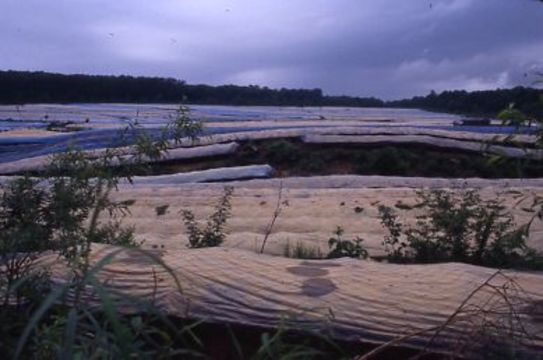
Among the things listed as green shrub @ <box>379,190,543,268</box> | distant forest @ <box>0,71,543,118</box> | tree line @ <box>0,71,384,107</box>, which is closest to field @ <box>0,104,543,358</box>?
green shrub @ <box>379,190,543,268</box>

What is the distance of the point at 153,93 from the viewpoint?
18016mm

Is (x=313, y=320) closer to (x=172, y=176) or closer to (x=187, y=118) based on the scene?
(x=187, y=118)

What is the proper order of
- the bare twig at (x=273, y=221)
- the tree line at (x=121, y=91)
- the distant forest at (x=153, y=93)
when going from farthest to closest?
the tree line at (x=121, y=91)
the distant forest at (x=153, y=93)
the bare twig at (x=273, y=221)

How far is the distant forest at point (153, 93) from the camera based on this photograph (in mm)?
16641

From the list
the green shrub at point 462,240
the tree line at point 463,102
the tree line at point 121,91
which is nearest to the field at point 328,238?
the green shrub at point 462,240

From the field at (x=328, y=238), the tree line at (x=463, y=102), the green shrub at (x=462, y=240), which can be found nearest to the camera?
the field at (x=328, y=238)

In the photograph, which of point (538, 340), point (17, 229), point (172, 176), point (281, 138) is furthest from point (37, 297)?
point (281, 138)

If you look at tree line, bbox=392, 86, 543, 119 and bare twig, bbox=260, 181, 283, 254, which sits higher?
tree line, bbox=392, 86, 543, 119

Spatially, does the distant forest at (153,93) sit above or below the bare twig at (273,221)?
above

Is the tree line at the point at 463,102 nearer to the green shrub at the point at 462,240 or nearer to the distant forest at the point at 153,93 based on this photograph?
the distant forest at the point at 153,93

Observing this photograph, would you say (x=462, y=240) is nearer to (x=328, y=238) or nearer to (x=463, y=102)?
(x=328, y=238)

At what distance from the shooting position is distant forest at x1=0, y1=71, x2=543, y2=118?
16641 mm

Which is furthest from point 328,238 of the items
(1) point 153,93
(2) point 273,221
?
(1) point 153,93

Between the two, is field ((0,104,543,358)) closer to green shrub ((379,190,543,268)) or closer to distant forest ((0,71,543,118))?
green shrub ((379,190,543,268))
